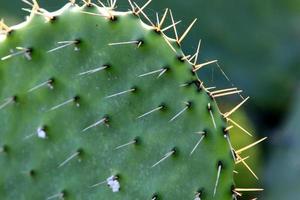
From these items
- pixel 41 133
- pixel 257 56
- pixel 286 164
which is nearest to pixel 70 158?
pixel 41 133

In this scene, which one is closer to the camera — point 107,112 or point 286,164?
point 107,112

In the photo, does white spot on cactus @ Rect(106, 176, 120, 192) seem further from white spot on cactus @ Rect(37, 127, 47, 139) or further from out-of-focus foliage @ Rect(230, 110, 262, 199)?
out-of-focus foliage @ Rect(230, 110, 262, 199)

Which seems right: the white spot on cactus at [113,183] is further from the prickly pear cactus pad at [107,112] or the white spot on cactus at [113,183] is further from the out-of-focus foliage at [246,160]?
the out-of-focus foliage at [246,160]

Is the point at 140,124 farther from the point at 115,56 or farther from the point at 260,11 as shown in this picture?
the point at 260,11

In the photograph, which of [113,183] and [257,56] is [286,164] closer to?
[257,56]

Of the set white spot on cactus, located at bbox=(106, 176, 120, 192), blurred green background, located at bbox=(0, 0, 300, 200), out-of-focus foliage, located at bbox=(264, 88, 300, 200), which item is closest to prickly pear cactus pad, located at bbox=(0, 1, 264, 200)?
white spot on cactus, located at bbox=(106, 176, 120, 192)

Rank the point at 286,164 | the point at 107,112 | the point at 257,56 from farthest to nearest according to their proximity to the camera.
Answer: the point at 257,56, the point at 286,164, the point at 107,112

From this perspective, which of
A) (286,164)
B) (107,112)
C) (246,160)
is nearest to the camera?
(107,112)

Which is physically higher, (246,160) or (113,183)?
(113,183)
